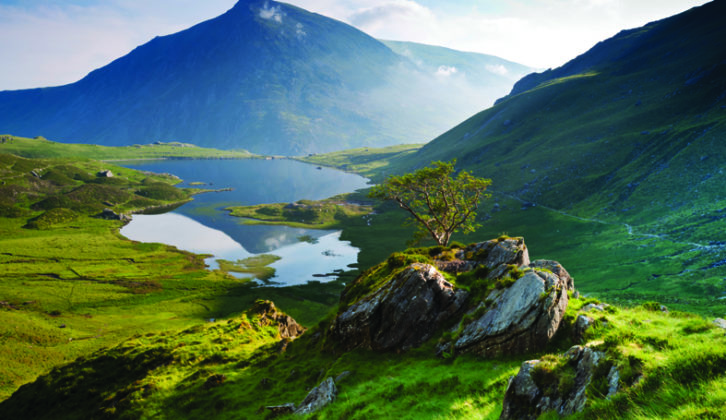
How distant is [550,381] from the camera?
43.4 feet

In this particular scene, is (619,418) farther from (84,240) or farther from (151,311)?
(84,240)

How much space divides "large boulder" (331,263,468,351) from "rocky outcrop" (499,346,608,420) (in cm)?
1585

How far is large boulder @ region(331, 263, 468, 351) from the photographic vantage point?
1171 inches

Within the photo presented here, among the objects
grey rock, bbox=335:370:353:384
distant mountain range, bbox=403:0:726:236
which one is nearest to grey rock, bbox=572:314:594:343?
grey rock, bbox=335:370:353:384

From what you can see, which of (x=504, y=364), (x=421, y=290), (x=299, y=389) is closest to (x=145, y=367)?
(x=299, y=389)

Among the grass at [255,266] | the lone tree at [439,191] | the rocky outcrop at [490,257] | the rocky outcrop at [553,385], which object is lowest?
the grass at [255,266]

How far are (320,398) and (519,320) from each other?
590 inches

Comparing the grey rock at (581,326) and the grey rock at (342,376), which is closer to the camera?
the grey rock at (581,326)

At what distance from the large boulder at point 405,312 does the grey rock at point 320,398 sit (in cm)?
658

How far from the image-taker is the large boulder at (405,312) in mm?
29750

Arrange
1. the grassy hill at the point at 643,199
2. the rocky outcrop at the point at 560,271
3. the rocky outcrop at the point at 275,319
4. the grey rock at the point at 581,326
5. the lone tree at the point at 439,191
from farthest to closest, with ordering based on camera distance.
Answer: the grassy hill at the point at 643,199 → the lone tree at the point at 439,191 → the rocky outcrop at the point at 275,319 → the rocky outcrop at the point at 560,271 → the grey rock at the point at 581,326

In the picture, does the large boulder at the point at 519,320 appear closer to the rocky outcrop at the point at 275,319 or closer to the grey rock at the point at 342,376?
the grey rock at the point at 342,376

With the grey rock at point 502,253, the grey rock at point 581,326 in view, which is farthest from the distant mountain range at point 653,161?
the grey rock at point 581,326

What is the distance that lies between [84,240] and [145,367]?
17088cm
